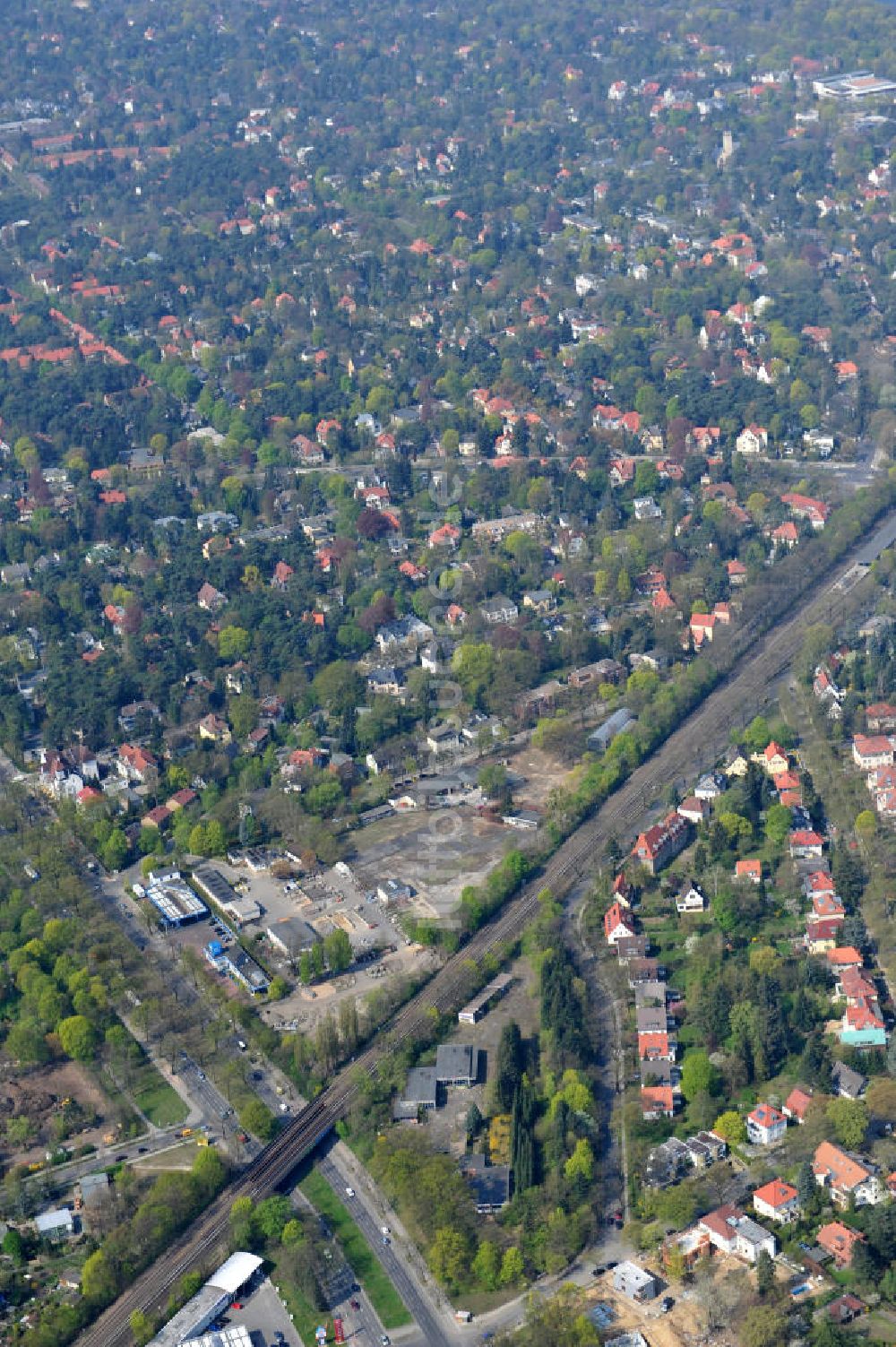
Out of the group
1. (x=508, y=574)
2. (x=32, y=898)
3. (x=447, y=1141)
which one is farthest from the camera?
(x=508, y=574)

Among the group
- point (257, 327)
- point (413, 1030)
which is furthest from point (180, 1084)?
point (257, 327)

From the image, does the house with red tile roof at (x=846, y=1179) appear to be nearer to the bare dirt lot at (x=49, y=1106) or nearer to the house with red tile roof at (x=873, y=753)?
the bare dirt lot at (x=49, y=1106)

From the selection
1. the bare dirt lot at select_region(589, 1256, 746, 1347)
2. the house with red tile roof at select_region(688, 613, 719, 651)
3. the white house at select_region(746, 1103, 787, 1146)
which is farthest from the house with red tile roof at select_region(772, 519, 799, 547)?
the bare dirt lot at select_region(589, 1256, 746, 1347)

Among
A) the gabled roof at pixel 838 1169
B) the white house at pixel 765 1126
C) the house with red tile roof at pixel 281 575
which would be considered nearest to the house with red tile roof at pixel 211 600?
the house with red tile roof at pixel 281 575

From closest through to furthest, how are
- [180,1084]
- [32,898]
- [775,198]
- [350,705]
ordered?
[180,1084] < [32,898] < [350,705] < [775,198]

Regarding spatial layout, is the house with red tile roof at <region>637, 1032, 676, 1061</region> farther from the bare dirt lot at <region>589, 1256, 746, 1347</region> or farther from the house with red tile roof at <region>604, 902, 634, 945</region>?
the bare dirt lot at <region>589, 1256, 746, 1347</region>

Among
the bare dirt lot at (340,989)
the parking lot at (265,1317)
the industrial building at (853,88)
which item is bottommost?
the bare dirt lot at (340,989)

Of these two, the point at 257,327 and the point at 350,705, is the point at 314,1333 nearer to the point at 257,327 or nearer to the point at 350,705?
the point at 350,705
